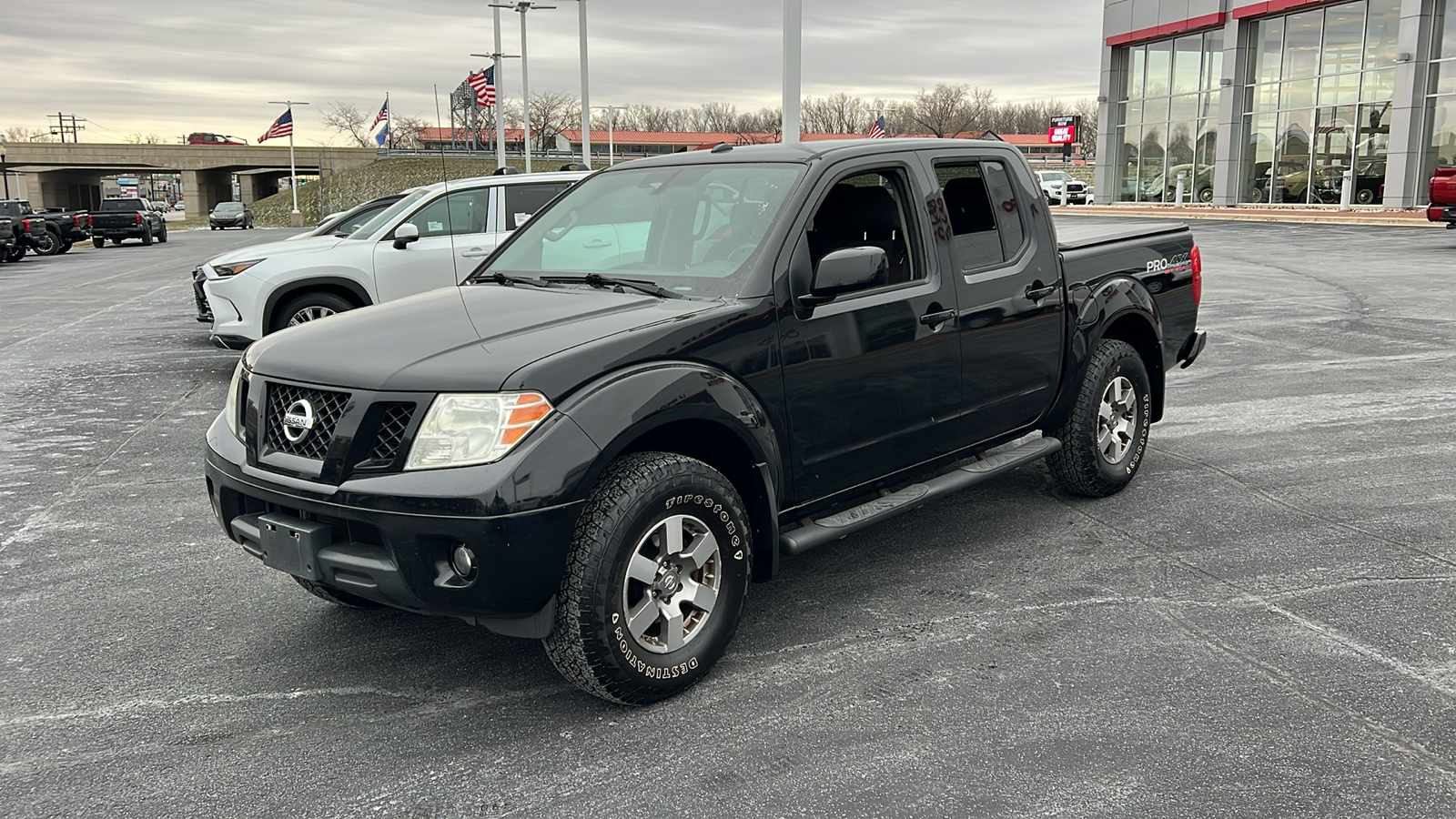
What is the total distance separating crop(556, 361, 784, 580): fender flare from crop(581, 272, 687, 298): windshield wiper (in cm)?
43

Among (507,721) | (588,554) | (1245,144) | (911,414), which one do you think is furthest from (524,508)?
(1245,144)

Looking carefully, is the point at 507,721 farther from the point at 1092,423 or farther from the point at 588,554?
the point at 1092,423

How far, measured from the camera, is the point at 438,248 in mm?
10781

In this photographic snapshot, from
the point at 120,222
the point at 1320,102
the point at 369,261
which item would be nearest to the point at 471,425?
the point at 369,261

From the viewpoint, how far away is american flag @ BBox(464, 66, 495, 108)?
122 ft

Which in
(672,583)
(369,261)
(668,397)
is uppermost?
(369,261)

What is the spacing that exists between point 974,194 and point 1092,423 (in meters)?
1.39

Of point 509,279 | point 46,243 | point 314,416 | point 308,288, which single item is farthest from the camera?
point 46,243

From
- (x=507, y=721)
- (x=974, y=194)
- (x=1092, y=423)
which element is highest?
(x=974, y=194)

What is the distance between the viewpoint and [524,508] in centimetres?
327

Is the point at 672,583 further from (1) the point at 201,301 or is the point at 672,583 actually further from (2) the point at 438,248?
(1) the point at 201,301

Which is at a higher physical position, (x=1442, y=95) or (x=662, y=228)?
(x=1442, y=95)

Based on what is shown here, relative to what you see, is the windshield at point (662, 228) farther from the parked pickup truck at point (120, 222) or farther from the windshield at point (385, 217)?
the parked pickup truck at point (120, 222)

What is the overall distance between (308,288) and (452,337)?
7.35 metres
